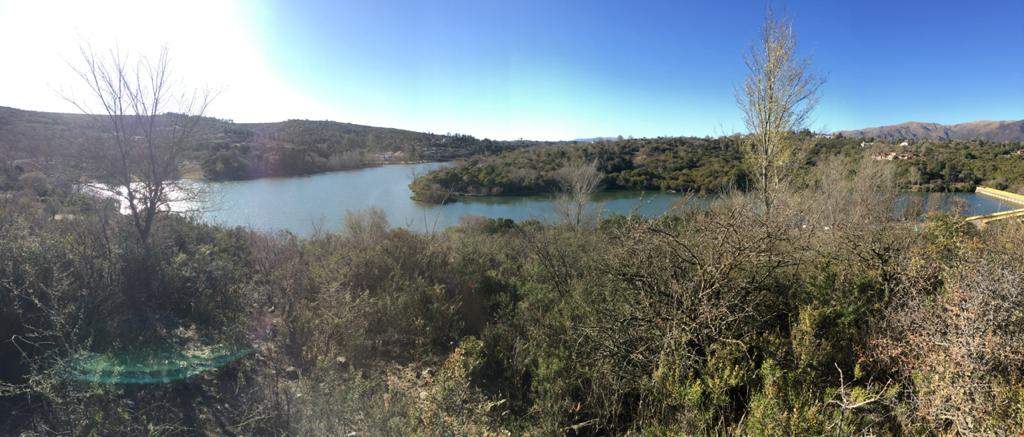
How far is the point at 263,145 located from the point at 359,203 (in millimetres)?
10688

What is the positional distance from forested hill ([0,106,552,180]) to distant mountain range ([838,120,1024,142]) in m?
53.9

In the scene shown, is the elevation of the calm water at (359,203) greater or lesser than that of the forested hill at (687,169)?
lesser

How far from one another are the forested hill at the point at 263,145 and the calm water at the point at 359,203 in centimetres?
95

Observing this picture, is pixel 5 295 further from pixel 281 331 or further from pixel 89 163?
pixel 89 163

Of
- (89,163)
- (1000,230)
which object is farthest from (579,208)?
(89,163)

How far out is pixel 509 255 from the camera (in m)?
7.90

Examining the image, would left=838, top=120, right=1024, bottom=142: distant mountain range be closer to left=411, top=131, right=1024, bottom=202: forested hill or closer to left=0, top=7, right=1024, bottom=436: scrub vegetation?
left=411, top=131, right=1024, bottom=202: forested hill

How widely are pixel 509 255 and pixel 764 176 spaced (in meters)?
5.40

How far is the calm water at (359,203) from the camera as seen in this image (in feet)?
41.8

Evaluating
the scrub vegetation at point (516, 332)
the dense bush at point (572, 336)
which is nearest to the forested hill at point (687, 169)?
the scrub vegetation at point (516, 332)

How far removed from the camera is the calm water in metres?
12.8

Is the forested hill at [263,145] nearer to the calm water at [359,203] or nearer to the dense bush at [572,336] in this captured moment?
the calm water at [359,203]

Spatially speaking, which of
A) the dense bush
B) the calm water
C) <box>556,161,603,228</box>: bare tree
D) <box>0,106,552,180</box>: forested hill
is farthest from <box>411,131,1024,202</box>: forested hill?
the dense bush

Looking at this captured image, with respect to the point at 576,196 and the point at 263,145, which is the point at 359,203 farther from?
the point at 263,145
